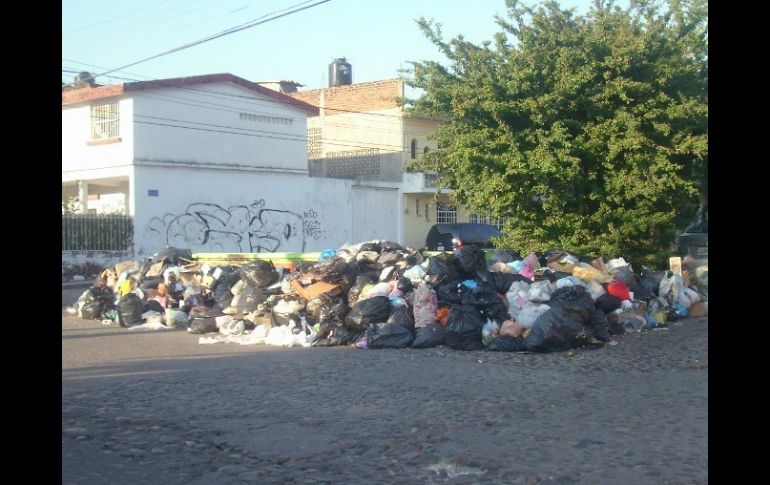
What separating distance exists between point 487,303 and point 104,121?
63.3 feet

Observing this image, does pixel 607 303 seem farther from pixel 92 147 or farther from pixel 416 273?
pixel 92 147

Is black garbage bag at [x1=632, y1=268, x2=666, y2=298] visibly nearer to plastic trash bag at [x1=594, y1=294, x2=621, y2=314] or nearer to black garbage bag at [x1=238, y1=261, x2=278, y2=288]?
plastic trash bag at [x1=594, y1=294, x2=621, y2=314]

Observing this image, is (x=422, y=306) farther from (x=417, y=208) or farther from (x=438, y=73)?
(x=417, y=208)

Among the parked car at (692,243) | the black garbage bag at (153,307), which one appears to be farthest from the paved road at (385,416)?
the parked car at (692,243)

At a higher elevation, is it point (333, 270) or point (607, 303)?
point (333, 270)

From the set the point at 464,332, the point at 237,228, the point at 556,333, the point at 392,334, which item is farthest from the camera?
the point at 237,228

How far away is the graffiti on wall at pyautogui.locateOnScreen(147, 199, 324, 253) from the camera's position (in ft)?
87.1

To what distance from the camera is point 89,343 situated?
11719mm

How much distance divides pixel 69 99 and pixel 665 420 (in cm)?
2475

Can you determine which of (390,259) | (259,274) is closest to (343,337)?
(390,259)

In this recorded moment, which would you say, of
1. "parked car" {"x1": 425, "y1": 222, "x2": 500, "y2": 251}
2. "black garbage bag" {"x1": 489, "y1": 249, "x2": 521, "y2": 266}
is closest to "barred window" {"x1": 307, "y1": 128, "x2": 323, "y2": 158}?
"parked car" {"x1": 425, "y1": 222, "x2": 500, "y2": 251}

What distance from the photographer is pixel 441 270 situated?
11984mm

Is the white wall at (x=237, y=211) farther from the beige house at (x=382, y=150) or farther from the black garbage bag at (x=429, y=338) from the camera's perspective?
the black garbage bag at (x=429, y=338)
